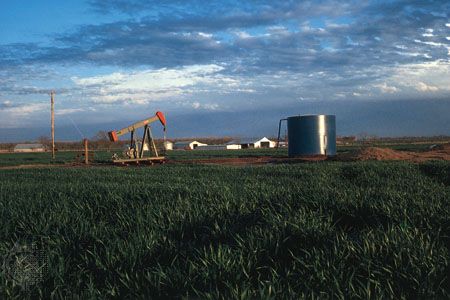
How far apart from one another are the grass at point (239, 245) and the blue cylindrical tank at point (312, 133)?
1065 inches

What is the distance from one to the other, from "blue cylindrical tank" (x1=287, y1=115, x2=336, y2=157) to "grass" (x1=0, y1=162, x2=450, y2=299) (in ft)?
88.8

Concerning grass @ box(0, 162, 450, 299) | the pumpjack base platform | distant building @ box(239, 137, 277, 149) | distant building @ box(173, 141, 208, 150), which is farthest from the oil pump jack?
distant building @ box(173, 141, 208, 150)

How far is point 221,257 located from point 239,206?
2.95 m

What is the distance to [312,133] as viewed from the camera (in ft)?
114

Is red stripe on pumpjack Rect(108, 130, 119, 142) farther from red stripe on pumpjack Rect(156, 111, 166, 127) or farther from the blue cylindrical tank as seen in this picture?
the blue cylindrical tank

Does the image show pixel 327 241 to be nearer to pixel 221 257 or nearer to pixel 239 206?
pixel 221 257

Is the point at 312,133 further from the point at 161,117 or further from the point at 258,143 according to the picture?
the point at 258,143

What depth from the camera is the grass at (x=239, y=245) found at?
382 cm

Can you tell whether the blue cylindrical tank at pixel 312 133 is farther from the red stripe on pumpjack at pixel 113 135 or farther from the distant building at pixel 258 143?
the distant building at pixel 258 143

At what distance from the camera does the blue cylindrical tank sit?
3462cm

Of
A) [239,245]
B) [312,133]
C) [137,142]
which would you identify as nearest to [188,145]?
[312,133]

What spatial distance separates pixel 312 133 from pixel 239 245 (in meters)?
30.8

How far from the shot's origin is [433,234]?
201 inches

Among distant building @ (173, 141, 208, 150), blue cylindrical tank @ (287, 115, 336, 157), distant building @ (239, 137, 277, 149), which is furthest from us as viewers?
distant building @ (173, 141, 208, 150)
